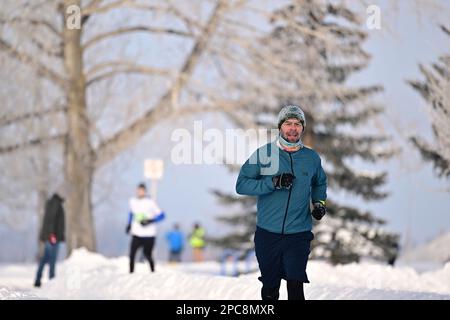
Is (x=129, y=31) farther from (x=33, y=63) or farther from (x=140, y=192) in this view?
(x=140, y=192)

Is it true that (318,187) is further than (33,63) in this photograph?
No

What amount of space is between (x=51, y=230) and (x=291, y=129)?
1067 cm

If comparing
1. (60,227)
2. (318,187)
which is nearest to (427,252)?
(60,227)

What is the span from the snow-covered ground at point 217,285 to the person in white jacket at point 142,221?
77 cm

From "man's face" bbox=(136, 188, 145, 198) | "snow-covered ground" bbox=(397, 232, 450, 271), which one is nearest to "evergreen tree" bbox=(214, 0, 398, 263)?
"man's face" bbox=(136, 188, 145, 198)

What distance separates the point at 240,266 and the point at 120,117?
358 inches

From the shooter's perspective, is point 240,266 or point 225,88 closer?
point 225,88

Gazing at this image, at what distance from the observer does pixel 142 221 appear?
16.5 meters

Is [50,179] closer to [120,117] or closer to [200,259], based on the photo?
[200,259]

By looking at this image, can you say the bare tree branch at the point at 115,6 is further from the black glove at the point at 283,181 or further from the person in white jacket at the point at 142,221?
the black glove at the point at 283,181

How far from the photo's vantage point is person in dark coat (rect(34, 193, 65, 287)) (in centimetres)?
1764

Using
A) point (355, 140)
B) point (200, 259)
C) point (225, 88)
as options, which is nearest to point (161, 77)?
point (225, 88)

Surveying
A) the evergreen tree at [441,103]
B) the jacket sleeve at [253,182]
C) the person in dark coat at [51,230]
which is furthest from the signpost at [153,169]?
the jacket sleeve at [253,182]
